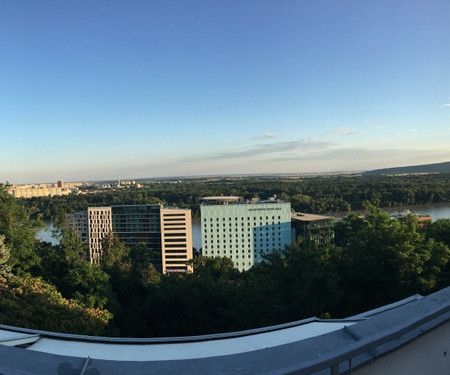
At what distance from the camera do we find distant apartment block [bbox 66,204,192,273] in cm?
3550

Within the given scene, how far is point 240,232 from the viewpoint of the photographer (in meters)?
→ 35.4

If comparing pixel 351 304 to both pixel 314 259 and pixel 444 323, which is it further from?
pixel 444 323

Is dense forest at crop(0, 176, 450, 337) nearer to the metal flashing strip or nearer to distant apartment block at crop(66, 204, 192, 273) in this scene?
the metal flashing strip

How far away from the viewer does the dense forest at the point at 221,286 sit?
14.6ft

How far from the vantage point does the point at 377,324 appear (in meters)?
0.94

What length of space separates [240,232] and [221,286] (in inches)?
1139

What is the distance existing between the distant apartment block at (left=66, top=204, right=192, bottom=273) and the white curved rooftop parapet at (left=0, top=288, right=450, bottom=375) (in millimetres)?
32404

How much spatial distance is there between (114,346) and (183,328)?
5.02m

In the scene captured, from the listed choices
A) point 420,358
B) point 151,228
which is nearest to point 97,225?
point 151,228

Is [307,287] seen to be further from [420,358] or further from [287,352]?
[287,352]

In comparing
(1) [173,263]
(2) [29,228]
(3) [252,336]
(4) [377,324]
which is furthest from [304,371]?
(1) [173,263]

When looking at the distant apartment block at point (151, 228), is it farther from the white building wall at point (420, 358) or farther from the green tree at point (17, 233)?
the white building wall at point (420, 358)

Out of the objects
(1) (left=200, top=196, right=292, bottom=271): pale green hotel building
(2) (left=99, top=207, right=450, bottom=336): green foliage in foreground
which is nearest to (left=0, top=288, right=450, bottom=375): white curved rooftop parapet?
(2) (left=99, top=207, right=450, bottom=336): green foliage in foreground

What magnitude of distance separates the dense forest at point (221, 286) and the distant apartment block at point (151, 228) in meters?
26.7
